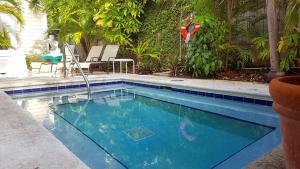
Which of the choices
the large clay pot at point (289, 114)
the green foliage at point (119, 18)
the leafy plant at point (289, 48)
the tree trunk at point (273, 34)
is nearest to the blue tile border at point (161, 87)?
the tree trunk at point (273, 34)

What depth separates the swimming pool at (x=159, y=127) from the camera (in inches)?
99.7

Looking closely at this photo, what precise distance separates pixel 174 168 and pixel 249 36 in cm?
543

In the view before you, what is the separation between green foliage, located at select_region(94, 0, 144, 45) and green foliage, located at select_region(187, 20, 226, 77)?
363 cm

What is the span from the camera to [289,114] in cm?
127

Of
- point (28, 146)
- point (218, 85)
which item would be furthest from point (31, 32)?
point (28, 146)

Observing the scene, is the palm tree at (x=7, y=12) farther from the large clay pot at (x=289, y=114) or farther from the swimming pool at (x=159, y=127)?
the large clay pot at (x=289, y=114)

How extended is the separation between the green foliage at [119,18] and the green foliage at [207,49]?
3.63 m

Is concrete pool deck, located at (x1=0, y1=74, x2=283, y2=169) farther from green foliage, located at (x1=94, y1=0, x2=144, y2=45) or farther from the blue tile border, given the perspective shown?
green foliage, located at (x1=94, y1=0, x2=144, y2=45)

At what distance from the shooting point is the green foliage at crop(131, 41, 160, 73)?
9.19 metres

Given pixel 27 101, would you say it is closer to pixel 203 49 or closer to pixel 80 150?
pixel 80 150

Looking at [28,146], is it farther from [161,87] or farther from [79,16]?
[79,16]

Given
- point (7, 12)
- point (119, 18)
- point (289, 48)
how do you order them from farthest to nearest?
1. point (7, 12)
2. point (119, 18)
3. point (289, 48)

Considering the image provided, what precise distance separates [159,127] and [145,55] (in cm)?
631

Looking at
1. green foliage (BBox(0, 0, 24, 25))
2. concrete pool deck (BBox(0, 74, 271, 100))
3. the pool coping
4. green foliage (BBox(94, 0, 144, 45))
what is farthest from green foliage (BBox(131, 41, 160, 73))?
the pool coping
